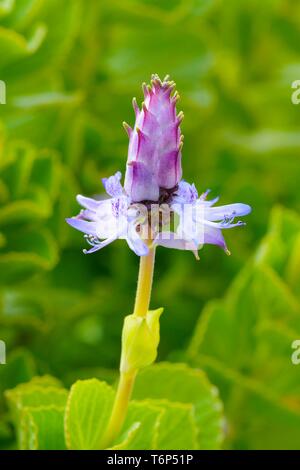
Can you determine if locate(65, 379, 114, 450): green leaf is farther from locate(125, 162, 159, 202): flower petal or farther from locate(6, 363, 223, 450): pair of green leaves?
locate(125, 162, 159, 202): flower petal

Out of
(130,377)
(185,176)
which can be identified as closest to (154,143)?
(130,377)

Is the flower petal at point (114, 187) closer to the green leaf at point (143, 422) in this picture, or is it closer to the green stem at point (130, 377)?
the green stem at point (130, 377)

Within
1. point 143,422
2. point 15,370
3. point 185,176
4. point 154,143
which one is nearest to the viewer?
point 154,143

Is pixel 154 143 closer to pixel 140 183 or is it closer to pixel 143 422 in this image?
pixel 140 183

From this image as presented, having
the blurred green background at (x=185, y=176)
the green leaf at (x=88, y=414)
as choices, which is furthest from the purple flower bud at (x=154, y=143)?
the blurred green background at (x=185, y=176)

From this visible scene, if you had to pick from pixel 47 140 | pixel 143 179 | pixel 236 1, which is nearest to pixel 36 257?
pixel 47 140

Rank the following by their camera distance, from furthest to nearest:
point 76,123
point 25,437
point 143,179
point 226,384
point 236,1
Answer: point 236,1 → point 76,123 → point 226,384 → point 25,437 → point 143,179

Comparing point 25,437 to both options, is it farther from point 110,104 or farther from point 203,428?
point 110,104
